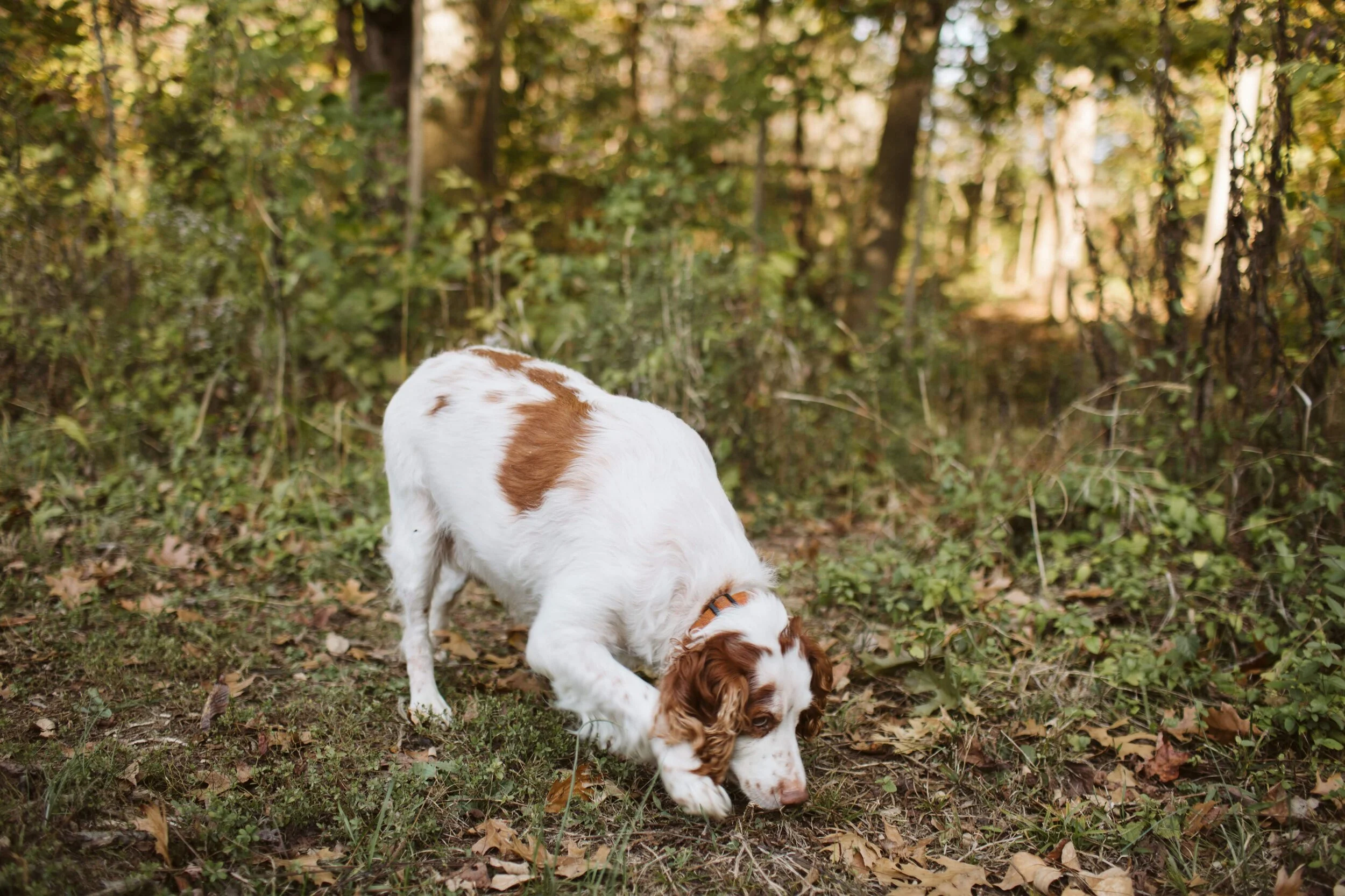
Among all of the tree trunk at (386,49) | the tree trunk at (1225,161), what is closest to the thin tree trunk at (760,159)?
the tree trunk at (1225,161)

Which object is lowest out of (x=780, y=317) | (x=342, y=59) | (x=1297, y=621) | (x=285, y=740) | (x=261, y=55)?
(x=285, y=740)

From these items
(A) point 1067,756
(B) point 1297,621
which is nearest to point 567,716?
(A) point 1067,756

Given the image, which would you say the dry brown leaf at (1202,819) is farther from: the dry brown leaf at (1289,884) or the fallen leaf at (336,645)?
the fallen leaf at (336,645)

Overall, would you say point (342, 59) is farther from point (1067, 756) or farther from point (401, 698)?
point (1067, 756)

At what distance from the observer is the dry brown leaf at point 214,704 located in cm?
293

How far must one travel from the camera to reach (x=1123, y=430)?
14.5 feet

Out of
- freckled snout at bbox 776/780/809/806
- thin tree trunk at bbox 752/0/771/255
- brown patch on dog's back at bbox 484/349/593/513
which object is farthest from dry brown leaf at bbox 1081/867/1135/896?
thin tree trunk at bbox 752/0/771/255

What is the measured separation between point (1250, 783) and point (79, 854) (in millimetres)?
3313

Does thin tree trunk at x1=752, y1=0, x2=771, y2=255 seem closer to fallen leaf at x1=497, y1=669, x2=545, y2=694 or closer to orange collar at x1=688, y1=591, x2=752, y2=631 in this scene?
A: fallen leaf at x1=497, y1=669, x2=545, y2=694

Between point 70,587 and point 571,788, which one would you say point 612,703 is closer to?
point 571,788

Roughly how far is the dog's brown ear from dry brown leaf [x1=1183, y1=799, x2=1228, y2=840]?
3.68 ft

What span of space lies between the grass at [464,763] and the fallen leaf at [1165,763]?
3 cm

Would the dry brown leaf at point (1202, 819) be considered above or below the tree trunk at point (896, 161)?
below

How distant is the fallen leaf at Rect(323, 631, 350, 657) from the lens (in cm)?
362
